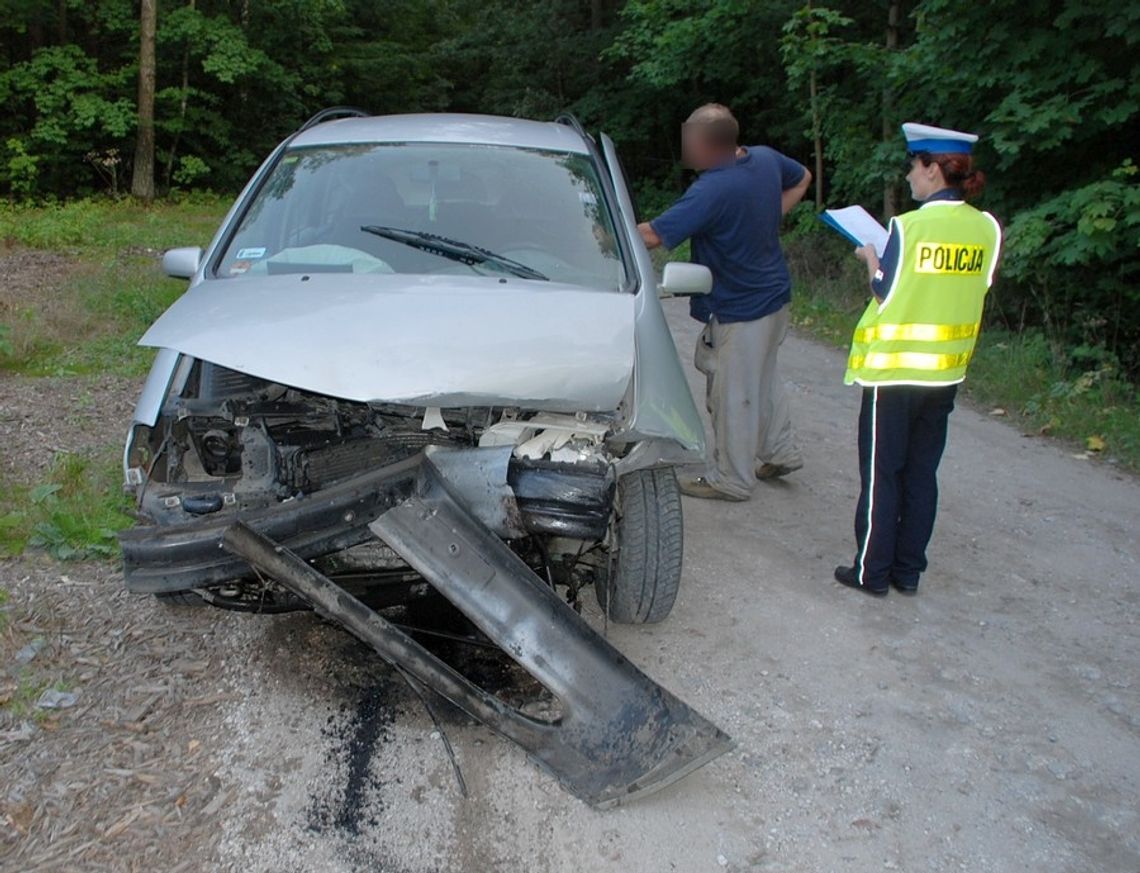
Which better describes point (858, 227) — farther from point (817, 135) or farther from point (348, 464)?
point (817, 135)

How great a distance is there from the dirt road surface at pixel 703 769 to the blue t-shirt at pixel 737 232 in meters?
1.23

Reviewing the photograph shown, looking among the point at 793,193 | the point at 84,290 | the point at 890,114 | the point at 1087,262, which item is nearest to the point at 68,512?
the point at 793,193

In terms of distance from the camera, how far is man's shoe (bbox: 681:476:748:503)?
528 centimetres

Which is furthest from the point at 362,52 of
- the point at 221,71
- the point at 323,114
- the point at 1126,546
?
the point at 1126,546

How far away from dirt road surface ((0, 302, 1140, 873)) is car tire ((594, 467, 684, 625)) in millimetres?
257

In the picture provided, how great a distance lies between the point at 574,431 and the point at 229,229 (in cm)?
198

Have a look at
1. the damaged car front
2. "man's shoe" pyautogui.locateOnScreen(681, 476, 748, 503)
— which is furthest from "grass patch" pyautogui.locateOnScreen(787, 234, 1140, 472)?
the damaged car front

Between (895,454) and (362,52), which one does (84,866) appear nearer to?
(895,454)

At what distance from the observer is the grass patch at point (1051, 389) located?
678cm

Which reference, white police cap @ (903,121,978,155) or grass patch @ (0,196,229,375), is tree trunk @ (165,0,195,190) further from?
white police cap @ (903,121,978,155)

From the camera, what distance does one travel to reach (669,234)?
15.5 ft

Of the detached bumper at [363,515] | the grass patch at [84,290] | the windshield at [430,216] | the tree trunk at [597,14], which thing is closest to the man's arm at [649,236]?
the windshield at [430,216]

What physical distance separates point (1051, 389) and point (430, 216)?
18.0 ft

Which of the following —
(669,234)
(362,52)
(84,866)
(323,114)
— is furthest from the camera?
(362,52)
